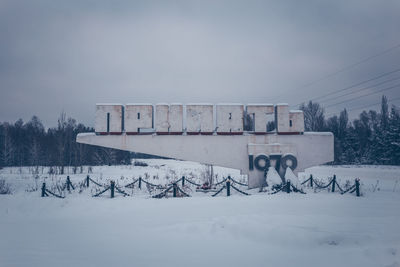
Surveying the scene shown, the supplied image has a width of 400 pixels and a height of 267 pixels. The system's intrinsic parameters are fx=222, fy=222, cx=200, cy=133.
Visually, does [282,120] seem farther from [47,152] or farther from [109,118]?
[47,152]

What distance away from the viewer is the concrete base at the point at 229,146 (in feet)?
36.9

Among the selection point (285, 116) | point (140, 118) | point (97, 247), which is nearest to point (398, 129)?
point (285, 116)

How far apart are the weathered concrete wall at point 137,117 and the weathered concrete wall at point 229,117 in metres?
3.56

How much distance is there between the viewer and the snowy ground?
5.20m

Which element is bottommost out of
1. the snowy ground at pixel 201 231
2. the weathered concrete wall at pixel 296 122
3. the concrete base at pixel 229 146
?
the snowy ground at pixel 201 231

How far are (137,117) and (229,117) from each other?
474 cm

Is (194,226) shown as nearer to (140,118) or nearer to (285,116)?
(140,118)

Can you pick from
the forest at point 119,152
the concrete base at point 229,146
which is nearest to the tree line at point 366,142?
the forest at point 119,152

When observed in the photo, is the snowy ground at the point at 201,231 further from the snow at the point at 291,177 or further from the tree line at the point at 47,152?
the tree line at the point at 47,152

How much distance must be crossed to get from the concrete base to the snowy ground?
234 centimetres

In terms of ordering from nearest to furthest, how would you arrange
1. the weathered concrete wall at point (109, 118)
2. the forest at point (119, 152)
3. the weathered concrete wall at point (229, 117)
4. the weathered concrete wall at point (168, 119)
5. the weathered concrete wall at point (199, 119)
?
the weathered concrete wall at point (109, 118)
the weathered concrete wall at point (168, 119)
the weathered concrete wall at point (199, 119)
the weathered concrete wall at point (229, 117)
the forest at point (119, 152)

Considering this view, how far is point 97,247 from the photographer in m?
5.70

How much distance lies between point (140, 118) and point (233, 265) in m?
8.24

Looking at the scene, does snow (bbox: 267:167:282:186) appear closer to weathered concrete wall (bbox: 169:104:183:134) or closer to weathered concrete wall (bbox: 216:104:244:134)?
weathered concrete wall (bbox: 216:104:244:134)
